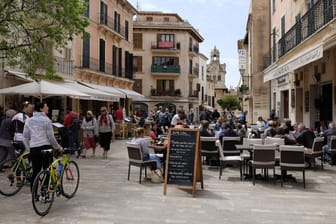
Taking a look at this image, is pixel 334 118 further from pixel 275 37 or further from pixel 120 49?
pixel 120 49

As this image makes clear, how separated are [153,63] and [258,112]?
2691 cm

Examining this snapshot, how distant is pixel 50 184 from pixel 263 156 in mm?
4913

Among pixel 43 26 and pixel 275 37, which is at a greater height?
pixel 275 37

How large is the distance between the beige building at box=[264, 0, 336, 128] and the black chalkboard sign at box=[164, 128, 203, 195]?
4695 millimetres

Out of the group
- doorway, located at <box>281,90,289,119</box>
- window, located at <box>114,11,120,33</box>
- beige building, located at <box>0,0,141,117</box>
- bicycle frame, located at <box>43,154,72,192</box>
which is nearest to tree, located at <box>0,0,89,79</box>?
bicycle frame, located at <box>43,154,72,192</box>

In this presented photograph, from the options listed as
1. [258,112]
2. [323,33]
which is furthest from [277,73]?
[258,112]

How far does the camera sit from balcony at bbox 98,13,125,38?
3166 centimetres

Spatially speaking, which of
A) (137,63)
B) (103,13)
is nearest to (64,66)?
(103,13)

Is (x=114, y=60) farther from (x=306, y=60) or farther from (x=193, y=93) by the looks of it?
(x=193, y=93)

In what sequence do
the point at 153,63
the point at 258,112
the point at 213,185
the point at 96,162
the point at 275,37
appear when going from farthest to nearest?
the point at 153,63 → the point at 258,112 → the point at 275,37 → the point at 96,162 → the point at 213,185

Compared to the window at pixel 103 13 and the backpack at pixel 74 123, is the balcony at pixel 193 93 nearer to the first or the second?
the window at pixel 103 13

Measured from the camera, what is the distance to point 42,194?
700 cm

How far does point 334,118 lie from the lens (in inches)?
611

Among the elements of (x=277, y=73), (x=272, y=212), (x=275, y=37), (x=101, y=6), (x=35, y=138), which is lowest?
(x=272, y=212)
